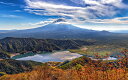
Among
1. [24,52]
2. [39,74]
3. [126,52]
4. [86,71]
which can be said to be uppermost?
[126,52]

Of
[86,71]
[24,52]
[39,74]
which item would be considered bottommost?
[24,52]

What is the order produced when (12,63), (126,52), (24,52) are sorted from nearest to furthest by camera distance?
(126,52)
(12,63)
(24,52)

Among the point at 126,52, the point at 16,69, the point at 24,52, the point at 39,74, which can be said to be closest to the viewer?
the point at 126,52

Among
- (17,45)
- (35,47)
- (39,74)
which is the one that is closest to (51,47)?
(35,47)

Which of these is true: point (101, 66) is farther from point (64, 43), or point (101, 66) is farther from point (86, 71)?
point (64, 43)

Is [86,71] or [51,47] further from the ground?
[86,71]

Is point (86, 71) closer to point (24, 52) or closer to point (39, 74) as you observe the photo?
point (39, 74)

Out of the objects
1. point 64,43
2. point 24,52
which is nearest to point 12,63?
point 24,52

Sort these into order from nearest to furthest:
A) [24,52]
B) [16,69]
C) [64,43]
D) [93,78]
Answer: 1. [93,78]
2. [16,69]
3. [24,52]
4. [64,43]

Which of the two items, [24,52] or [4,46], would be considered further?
[4,46]
